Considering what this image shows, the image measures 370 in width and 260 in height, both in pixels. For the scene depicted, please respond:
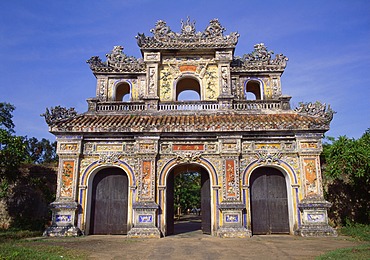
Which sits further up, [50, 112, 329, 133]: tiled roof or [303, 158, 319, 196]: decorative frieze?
[50, 112, 329, 133]: tiled roof

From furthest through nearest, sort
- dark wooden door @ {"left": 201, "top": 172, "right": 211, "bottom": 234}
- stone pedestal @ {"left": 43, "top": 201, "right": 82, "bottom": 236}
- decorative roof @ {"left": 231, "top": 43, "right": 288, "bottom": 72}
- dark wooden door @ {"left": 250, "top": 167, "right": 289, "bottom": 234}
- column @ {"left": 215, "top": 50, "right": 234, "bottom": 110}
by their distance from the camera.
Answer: decorative roof @ {"left": 231, "top": 43, "right": 288, "bottom": 72}, column @ {"left": 215, "top": 50, "right": 234, "bottom": 110}, dark wooden door @ {"left": 201, "top": 172, "right": 211, "bottom": 234}, dark wooden door @ {"left": 250, "top": 167, "right": 289, "bottom": 234}, stone pedestal @ {"left": 43, "top": 201, "right": 82, "bottom": 236}

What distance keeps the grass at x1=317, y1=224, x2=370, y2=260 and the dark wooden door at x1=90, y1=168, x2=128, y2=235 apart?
29.3ft

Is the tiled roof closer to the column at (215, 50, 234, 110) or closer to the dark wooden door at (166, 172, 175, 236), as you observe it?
the column at (215, 50, 234, 110)

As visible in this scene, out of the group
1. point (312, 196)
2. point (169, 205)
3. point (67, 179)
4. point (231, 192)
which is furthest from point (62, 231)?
point (312, 196)

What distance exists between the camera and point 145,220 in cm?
1312

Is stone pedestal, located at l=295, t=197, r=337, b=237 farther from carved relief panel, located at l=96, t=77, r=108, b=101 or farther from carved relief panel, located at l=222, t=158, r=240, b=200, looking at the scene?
carved relief panel, located at l=96, t=77, r=108, b=101

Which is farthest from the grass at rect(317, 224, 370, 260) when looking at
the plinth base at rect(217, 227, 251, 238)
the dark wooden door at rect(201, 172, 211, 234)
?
the dark wooden door at rect(201, 172, 211, 234)

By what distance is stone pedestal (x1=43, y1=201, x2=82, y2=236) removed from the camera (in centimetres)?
1307

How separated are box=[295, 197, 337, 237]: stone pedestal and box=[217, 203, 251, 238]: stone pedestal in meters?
2.44

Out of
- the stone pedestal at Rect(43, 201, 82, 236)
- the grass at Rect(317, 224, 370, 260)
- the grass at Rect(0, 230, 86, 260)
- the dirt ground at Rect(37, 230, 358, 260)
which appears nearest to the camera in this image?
the grass at Rect(0, 230, 86, 260)

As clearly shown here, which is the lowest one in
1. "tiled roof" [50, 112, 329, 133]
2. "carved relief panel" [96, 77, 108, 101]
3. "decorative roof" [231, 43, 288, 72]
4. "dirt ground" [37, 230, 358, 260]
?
"dirt ground" [37, 230, 358, 260]

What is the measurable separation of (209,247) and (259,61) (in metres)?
10.9

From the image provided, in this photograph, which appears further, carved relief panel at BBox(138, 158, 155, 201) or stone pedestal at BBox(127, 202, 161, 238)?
carved relief panel at BBox(138, 158, 155, 201)

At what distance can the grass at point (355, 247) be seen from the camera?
816 cm
